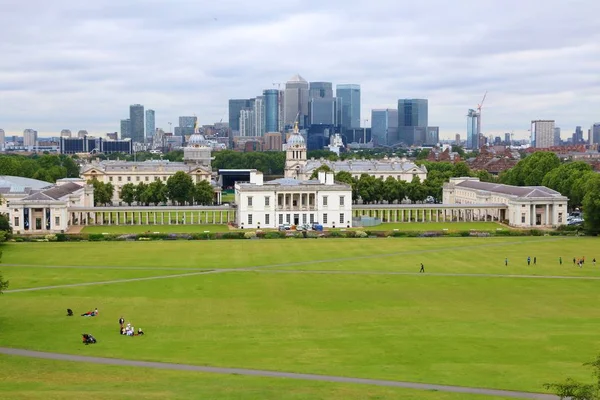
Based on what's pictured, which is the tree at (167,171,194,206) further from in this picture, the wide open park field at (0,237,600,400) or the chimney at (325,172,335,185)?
the wide open park field at (0,237,600,400)

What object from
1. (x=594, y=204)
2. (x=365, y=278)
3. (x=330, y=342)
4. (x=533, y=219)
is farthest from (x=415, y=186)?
(x=330, y=342)

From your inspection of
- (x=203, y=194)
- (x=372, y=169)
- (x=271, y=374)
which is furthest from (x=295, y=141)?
(x=271, y=374)

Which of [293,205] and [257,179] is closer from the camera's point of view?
[293,205]

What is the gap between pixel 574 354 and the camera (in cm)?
4525

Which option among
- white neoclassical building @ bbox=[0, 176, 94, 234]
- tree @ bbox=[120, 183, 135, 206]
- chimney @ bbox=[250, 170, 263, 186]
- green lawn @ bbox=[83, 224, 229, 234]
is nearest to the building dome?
tree @ bbox=[120, 183, 135, 206]

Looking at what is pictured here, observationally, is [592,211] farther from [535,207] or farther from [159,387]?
[159,387]

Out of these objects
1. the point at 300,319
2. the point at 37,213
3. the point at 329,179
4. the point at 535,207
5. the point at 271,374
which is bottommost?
the point at 271,374

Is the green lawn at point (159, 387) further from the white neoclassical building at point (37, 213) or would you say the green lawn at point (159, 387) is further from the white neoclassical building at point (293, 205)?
the white neoclassical building at point (293, 205)

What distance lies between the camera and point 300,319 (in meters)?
54.9

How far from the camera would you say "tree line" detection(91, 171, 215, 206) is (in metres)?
142

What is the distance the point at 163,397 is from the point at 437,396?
11065mm

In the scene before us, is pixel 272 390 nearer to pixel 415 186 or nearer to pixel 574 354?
pixel 574 354

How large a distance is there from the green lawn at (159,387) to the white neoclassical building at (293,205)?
Answer: 78011mm

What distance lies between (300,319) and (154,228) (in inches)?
2595
